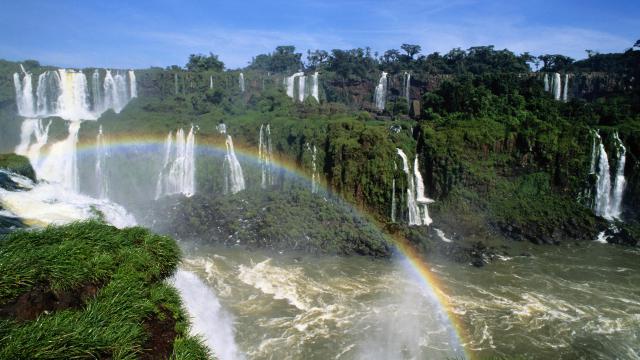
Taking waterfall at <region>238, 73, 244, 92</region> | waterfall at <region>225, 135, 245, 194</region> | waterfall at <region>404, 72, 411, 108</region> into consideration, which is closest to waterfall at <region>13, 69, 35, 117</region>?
waterfall at <region>238, 73, 244, 92</region>

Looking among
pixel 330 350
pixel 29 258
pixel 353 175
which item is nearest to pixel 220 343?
pixel 330 350

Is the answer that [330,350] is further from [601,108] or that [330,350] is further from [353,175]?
[601,108]

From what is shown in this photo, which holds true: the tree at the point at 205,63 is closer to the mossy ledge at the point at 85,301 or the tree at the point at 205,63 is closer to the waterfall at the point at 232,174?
the waterfall at the point at 232,174

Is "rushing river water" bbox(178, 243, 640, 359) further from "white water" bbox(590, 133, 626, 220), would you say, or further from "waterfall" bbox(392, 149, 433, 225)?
"waterfall" bbox(392, 149, 433, 225)

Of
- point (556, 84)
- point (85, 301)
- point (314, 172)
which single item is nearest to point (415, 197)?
point (314, 172)

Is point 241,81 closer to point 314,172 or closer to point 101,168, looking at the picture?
point 101,168

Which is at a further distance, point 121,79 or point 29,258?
point 121,79
